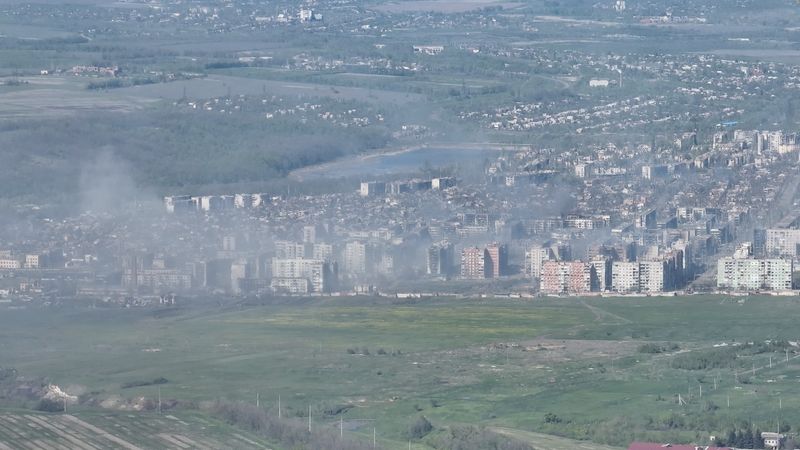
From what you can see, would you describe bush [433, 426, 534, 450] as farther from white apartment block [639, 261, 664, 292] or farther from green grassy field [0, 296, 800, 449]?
white apartment block [639, 261, 664, 292]

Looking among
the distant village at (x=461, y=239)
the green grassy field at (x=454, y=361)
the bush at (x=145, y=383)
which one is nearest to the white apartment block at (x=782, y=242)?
the distant village at (x=461, y=239)

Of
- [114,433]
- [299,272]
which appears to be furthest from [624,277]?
[114,433]

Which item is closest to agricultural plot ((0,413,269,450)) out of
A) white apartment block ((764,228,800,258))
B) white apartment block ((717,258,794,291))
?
white apartment block ((717,258,794,291))

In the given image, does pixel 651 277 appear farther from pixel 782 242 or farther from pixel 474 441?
pixel 474 441

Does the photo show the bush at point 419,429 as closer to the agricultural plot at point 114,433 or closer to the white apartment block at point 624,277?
the agricultural plot at point 114,433

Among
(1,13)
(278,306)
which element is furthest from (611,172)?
(1,13)

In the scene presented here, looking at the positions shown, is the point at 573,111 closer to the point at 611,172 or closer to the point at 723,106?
the point at 723,106
